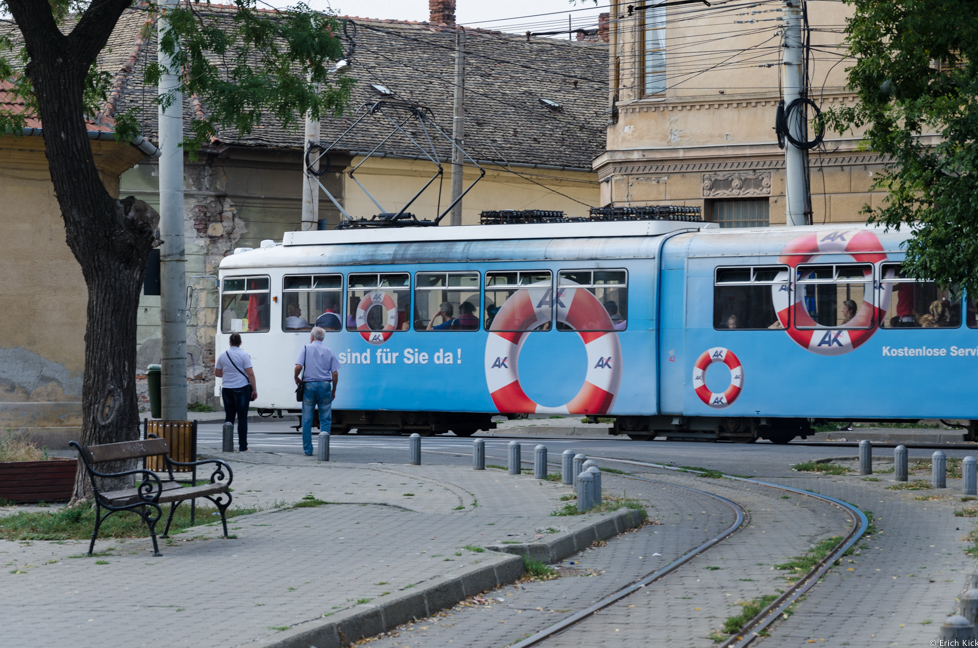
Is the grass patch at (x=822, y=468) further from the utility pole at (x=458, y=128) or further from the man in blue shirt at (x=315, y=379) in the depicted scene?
the utility pole at (x=458, y=128)

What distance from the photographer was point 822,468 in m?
16.0

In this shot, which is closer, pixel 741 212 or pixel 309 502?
pixel 309 502

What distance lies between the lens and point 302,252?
74.3 feet

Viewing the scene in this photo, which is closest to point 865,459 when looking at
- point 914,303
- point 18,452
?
point 914,303

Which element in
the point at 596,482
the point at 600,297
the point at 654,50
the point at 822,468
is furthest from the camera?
the point at 654,50

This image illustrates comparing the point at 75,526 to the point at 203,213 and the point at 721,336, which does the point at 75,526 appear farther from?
the point at 203,213

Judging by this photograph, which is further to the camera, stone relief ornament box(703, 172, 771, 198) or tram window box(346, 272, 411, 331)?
stone relief ornament box(703, 172, 771, 198)

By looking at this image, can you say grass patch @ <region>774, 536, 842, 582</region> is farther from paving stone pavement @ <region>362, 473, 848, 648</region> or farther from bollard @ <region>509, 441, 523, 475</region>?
bollard @ <region>509, 441, 523, 475</region>

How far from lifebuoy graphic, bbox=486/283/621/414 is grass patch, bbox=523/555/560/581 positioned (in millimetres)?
11097

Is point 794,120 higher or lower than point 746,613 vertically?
higher

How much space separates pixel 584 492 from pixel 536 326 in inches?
366

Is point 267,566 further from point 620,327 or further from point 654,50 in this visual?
point 654,50

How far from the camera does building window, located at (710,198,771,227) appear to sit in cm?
2770

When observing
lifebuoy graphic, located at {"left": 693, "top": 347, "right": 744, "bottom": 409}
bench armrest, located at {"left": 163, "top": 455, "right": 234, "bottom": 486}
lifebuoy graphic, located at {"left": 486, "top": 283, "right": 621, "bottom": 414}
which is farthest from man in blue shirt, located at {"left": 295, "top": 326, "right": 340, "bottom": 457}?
bench armrest, located at {"left": 163, "top": 455, "right": 234, "bottom": 486}
